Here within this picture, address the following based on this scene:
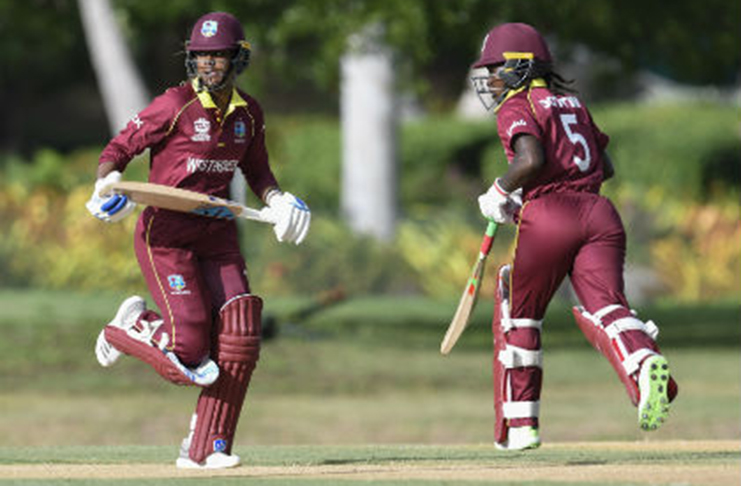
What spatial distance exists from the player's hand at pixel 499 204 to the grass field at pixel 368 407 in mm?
1137

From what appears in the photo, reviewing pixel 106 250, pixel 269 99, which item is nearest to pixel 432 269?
pixel 106 250

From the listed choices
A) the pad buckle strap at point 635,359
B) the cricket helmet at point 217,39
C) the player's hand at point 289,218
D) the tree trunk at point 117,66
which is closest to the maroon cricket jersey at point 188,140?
the cricket helmet at point 217,39

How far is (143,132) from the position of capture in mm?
8820

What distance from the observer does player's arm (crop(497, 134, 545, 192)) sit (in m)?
8.80

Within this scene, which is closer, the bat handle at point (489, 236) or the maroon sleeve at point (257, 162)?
the maroon sleeve at point (257, 162)

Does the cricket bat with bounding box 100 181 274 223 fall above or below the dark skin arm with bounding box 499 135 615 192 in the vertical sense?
below

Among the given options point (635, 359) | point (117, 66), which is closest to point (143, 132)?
point (635, 359)

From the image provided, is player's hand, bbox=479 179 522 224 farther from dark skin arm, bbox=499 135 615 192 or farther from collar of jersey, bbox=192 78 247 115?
collar of jersey, bbox=192 78 247 115

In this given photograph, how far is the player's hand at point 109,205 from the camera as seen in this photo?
861 cm

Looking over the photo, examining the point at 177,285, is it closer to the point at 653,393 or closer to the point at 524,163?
the point at 524,163

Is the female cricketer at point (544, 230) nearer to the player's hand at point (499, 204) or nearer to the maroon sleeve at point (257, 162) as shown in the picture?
the player's hand at point (499, 204)

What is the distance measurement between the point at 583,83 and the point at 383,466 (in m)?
21.1

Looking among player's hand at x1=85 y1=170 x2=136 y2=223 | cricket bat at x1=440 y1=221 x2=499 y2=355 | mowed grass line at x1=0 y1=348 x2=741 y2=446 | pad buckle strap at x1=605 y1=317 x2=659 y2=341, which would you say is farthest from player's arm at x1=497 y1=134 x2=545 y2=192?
mowed grass line at x1=0 y1=348 x2=741 y2=446

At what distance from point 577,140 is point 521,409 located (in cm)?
131
